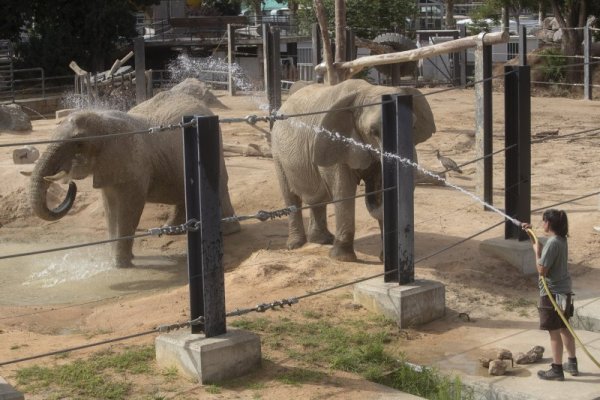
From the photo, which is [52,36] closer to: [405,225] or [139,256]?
[139,256]

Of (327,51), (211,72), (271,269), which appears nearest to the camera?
(271,269)

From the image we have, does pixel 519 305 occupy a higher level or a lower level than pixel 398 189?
lower

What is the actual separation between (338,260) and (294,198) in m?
1.90

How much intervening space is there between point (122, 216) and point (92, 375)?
505 centimetres

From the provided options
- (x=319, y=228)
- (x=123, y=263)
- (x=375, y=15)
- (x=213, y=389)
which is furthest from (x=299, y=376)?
(x=375, y=15)

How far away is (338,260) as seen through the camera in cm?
935

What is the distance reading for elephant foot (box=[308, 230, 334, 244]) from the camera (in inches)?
420

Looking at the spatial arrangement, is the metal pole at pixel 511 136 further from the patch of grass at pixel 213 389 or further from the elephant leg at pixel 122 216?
the elephant leg at pixel 122 216

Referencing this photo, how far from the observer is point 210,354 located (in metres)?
5.90

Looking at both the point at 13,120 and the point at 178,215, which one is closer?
the point at 178,215

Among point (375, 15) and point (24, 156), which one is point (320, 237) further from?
point (375, 15)

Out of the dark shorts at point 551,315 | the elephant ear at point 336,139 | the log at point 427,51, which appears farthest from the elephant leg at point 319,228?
Answer: the dark shorts at point 551,315

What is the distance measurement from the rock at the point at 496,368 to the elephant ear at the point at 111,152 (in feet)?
18.0

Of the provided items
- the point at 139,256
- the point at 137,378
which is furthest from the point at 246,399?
the point at 139,256
